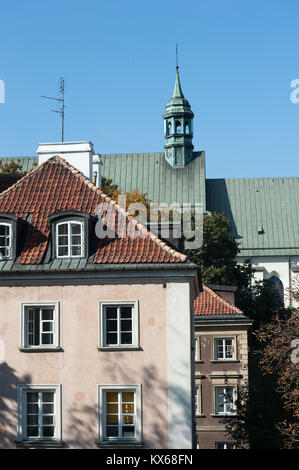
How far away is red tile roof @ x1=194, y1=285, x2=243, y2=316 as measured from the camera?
147ft

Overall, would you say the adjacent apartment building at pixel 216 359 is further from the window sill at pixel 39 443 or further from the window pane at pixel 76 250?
the window sill at pixel 39 443

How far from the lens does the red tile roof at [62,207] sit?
25.8 metres

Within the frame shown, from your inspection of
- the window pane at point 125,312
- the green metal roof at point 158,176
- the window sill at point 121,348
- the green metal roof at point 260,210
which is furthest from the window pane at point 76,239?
the green metal roof at point 260,210

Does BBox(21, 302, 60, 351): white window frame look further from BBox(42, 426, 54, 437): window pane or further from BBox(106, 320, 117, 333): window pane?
BBox(42, 426, 54, 437): window pane

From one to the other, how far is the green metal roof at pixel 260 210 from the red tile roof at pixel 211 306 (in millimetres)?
56397

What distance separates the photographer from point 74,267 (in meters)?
25.6

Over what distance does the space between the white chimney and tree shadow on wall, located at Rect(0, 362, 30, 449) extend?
7.56 metres

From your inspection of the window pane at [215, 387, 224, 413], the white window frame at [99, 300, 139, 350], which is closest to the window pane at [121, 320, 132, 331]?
the white window frame at [99, 300, 139, 350]

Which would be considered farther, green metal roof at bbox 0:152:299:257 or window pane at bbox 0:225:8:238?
green metal roof at bbox 0:152:299:257

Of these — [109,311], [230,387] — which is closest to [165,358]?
[109,311]

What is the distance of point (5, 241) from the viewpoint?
86.3ft

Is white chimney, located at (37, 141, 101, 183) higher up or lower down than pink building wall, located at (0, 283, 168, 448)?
higher up

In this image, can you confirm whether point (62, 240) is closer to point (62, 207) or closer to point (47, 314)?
point (62, 207)

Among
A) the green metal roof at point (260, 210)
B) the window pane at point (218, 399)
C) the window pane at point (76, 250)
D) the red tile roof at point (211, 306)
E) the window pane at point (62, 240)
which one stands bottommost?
the window pane at point (218, 399)
